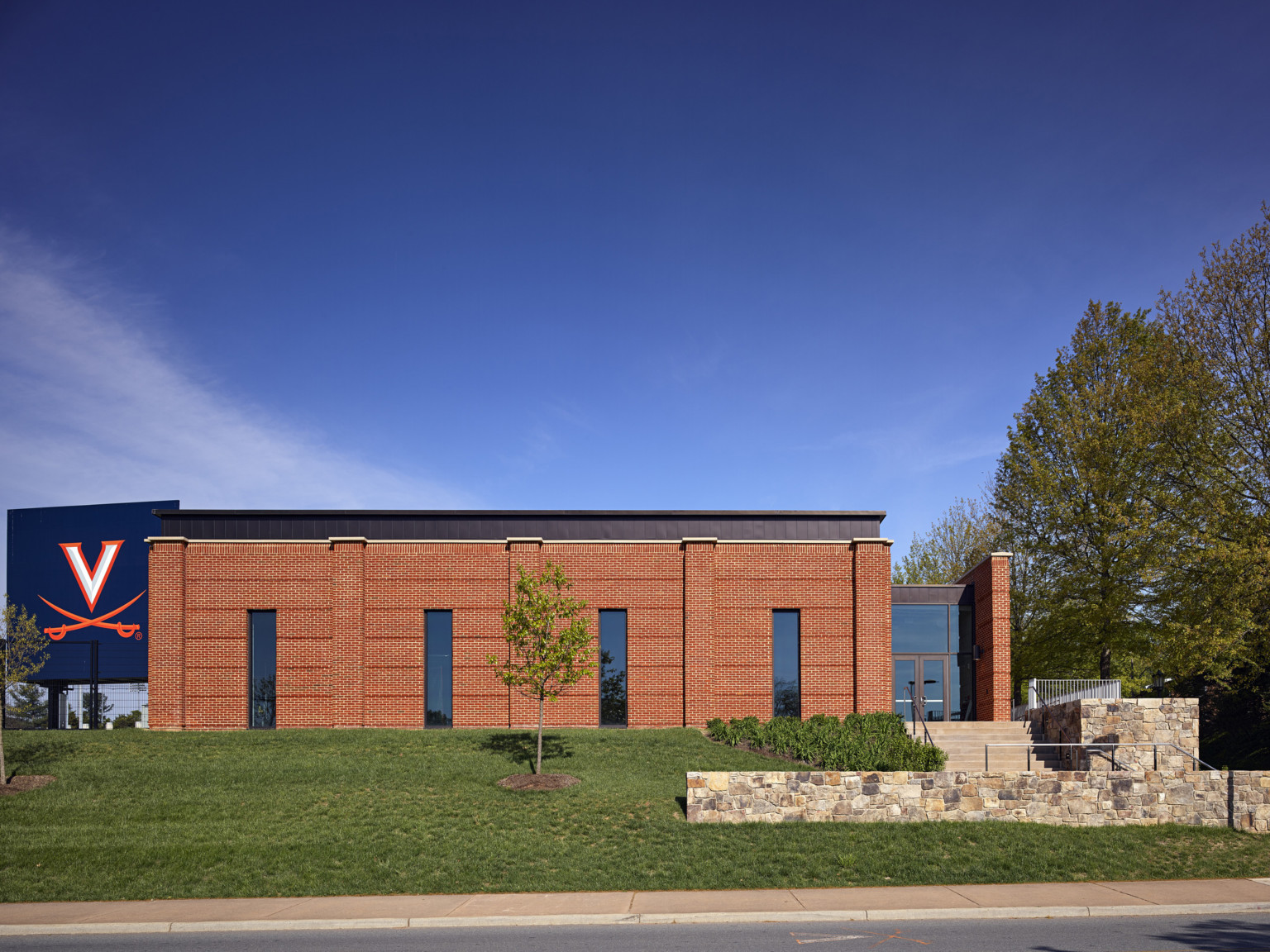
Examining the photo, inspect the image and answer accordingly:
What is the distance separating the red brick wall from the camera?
28266 millimetres

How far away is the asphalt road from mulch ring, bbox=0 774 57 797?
29.6 ft

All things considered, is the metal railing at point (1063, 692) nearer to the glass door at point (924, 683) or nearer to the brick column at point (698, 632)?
the glass door at point (924, 683)

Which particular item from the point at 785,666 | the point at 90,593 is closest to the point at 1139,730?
the point at 785,666

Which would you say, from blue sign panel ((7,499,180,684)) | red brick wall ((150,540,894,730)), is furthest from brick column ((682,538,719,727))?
blue sign panel ((7,499,180,684))

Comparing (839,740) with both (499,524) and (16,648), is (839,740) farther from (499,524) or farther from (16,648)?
(16,648)

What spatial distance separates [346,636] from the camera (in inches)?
1117

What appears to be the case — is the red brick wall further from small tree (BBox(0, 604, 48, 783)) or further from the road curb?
the road curb

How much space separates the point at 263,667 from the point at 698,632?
13.8 meters

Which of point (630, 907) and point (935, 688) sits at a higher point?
point (935, 688)

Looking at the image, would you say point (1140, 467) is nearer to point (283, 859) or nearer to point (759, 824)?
point (759, 824)

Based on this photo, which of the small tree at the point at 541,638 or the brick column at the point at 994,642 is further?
the brick column at the point at 994,642

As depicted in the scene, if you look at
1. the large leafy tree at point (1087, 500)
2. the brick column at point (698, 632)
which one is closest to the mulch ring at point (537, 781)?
the brick column at point (698, 632)

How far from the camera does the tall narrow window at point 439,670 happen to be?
93.4 feet

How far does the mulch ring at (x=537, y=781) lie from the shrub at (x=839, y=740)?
6075 mm
